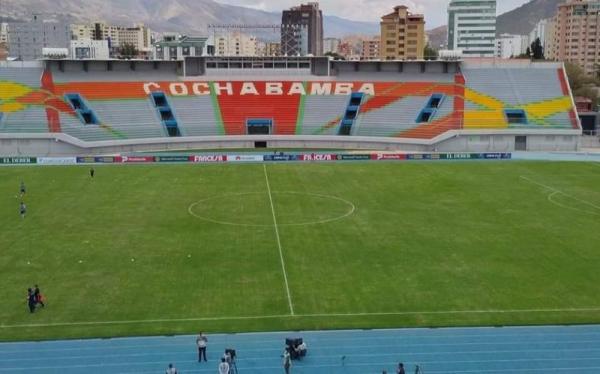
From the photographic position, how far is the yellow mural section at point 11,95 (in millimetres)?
68062

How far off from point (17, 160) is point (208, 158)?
1690 centimetres

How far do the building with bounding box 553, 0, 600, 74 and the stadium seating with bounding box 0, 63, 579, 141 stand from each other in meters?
112

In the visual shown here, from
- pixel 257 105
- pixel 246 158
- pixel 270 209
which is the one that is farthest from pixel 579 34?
pixel 270 209

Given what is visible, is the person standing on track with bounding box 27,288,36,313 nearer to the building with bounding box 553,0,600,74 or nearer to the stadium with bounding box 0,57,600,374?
the stadium with bounding box 0,57,600,374

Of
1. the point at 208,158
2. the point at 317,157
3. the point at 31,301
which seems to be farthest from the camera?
the point at 317,157

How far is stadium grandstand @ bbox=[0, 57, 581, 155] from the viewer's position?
6856 centimetres

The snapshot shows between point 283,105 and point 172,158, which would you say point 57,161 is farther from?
point 283,105

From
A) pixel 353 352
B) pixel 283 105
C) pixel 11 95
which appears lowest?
pixel 353 352

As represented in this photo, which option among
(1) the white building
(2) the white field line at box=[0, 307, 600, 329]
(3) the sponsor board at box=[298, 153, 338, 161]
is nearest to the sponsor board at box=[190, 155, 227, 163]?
(3) the sponsor board at box=[298, 153, 338, 161]

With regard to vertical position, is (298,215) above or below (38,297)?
above

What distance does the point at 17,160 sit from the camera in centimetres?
6025

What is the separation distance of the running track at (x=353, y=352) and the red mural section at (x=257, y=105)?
2004 inches

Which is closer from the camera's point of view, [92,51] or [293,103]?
[293,103]

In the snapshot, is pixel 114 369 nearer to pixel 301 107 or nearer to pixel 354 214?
pixel 354 214
